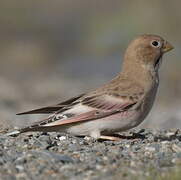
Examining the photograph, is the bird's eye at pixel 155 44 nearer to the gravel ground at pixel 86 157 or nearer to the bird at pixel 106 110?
the bird at pixel 106 110

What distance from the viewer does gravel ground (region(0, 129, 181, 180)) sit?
Result: 32.7ft

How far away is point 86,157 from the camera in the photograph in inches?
432

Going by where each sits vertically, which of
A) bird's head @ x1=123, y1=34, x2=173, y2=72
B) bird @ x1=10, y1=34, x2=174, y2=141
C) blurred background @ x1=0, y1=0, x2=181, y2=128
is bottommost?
blurred background @ x1=0, y1=0, x2=181, y2=128

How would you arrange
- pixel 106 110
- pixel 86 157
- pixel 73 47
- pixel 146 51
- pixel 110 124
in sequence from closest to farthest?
pixel 86 157 < pixel 110 124 < pixel 106 110 < pixel 146 51 < pixel 73 47

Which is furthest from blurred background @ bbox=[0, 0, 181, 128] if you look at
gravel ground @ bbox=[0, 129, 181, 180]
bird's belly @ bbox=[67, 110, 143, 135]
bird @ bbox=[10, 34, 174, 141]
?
gravel ground @ bbox=[0, 129, 181, 180]

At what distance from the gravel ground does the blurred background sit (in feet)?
19.7

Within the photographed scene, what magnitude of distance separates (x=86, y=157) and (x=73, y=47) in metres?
27.2

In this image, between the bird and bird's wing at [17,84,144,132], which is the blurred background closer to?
the bird

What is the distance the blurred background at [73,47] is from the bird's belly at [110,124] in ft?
18.7

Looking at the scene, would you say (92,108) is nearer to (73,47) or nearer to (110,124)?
(110,124)

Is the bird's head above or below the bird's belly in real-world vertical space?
above

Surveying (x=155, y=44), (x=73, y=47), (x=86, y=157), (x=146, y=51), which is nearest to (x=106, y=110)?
(x=146, y=51)

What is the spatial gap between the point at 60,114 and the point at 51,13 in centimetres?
3416

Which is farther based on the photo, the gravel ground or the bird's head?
the bird's head
